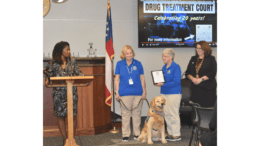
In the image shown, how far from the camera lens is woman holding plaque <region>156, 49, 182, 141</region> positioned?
15.3ft

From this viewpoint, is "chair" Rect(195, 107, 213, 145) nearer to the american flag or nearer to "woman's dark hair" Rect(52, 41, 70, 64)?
"woman's dark hair" Rect(52, 41, 70, 64)

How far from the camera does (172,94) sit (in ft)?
15.3

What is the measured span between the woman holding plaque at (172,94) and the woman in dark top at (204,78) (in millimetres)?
265

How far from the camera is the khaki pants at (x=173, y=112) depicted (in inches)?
184

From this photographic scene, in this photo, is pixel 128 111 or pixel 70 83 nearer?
pixel 70 83

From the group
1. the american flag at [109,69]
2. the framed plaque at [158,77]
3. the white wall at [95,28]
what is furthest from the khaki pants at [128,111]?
the white wall at [95,28]

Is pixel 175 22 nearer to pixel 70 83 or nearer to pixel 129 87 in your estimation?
pixel 129 87

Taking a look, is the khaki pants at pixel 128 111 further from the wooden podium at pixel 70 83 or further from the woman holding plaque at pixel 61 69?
the wooden podium at pixel 70 83

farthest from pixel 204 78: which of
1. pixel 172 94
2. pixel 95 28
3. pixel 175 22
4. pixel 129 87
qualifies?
pixel 95 28

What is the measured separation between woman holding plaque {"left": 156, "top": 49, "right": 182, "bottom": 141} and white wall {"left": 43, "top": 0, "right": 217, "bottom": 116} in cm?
260

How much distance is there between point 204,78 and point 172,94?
0.59 meters
